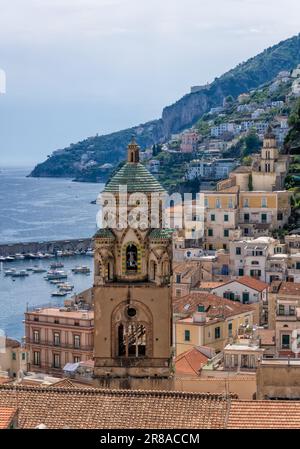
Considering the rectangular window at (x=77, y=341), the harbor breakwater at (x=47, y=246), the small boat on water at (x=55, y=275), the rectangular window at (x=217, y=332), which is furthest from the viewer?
the harbor breakwater at (x=47, y=246)

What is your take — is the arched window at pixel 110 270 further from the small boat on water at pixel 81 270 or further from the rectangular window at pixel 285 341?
the small boat on water at pixel 81 270

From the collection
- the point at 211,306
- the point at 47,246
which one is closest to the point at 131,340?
the point at 211,306

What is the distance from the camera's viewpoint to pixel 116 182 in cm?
2317

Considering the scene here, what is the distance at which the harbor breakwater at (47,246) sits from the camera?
121m

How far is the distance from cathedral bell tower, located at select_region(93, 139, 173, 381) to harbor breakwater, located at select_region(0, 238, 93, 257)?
98.1 m

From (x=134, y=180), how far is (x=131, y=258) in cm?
161

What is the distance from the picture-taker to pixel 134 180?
23031mm

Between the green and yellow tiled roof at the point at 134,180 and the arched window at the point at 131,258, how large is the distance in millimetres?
1159

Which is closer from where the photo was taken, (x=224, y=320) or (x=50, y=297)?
(x=224, y=320)

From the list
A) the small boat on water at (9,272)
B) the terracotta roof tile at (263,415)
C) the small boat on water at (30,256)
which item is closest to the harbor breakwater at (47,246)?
the small boat on water at (30,256)

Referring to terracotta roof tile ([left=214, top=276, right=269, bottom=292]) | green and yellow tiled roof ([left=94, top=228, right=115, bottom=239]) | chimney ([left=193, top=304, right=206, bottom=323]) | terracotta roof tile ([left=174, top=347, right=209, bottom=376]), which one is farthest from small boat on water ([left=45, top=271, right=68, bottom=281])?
green and yellow tiled roof ([left=94, top=228, right=115, bottom=239])

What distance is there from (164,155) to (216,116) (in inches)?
898
